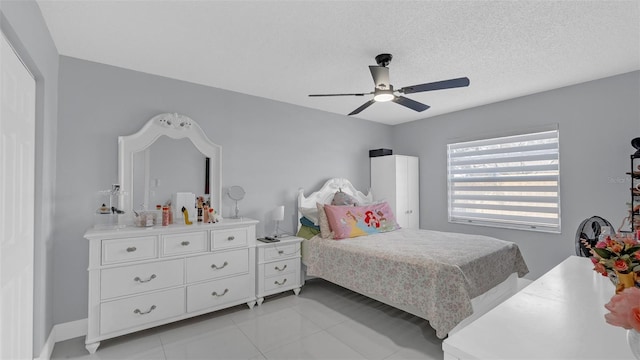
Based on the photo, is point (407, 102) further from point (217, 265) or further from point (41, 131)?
point (41, 131)

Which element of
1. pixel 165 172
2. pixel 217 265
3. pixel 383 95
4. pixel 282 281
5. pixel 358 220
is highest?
pixel 383 95

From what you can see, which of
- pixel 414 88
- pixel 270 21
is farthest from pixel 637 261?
pixel 270 21

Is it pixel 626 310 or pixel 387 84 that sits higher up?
pixel 387 84

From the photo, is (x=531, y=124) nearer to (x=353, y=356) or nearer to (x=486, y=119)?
(x=486, y=119)

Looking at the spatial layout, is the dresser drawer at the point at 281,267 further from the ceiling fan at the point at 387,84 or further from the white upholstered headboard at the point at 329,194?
the ceiling fan at the point at 387,84

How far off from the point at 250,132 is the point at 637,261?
3.42 m

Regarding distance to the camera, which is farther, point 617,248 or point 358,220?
point 358,220

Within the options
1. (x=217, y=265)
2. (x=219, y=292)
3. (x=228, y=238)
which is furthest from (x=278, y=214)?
(x=219, y=292)

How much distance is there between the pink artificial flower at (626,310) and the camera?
624 millimetres

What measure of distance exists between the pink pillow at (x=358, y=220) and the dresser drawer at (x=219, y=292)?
110 cm

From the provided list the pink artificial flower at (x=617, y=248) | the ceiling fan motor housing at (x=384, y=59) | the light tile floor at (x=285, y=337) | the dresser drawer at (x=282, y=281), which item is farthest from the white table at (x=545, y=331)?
the dresser drawer at (x=282, y=281)

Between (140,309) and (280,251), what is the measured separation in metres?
1.43

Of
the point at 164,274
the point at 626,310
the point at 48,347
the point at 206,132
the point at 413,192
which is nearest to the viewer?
the point at 626,310

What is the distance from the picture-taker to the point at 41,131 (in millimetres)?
2072
